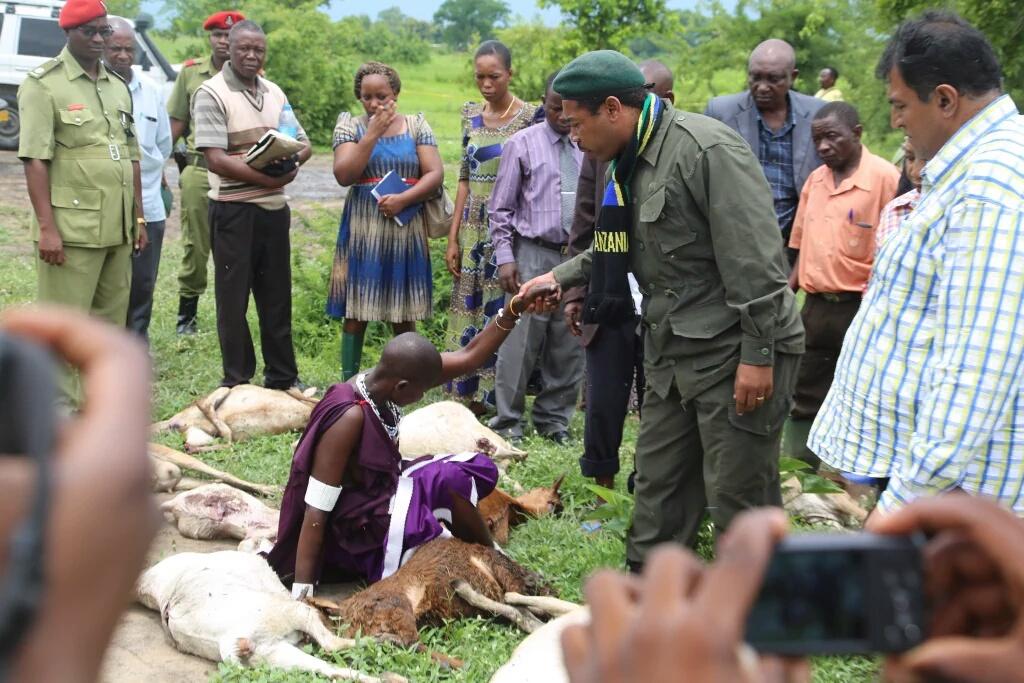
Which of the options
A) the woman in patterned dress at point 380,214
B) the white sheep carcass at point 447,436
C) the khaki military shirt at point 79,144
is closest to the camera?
the white sheep carcass at point 447,436

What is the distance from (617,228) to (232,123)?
3.28 m

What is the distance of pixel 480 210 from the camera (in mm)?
6855

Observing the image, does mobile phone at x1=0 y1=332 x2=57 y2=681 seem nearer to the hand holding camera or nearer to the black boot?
the hand holding camera

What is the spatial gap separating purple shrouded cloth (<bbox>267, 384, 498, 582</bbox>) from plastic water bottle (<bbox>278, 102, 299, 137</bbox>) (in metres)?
2.92

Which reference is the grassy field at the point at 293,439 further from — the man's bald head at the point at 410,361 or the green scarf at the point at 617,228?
the green scarf at the point at 617,228

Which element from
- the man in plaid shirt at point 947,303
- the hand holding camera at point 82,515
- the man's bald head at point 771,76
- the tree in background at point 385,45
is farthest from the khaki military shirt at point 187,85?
the tree in background at point 385,45

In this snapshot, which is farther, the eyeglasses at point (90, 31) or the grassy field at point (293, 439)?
the eyeglasses at point (90, 31)

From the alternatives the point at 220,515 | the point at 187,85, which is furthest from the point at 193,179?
the point at 220,515

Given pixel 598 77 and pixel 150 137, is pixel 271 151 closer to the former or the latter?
pixel 150 137

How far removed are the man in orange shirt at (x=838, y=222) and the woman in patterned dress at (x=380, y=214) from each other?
7.45 ft

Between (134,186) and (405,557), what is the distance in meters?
3.23

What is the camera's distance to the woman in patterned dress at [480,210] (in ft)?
22.1

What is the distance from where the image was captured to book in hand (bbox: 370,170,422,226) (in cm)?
665

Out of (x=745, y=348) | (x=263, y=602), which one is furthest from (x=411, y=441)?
(x=745, y=348)
